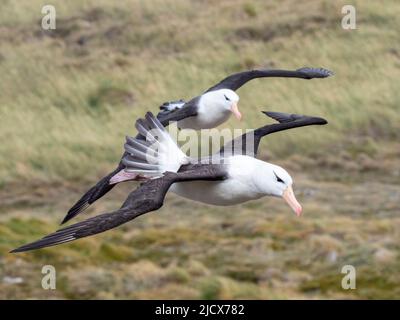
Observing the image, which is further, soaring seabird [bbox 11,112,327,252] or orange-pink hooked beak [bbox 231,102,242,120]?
orange-pink hooked beak [bbox 231,102,242,120]

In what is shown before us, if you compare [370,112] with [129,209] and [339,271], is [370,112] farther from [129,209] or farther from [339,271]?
[129,209]

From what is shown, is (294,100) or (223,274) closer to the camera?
(223,274)

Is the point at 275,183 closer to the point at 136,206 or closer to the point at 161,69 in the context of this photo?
the point at 136,206

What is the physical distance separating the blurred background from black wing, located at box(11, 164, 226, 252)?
12122mm

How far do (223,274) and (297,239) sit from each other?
Result: 94.8 inches

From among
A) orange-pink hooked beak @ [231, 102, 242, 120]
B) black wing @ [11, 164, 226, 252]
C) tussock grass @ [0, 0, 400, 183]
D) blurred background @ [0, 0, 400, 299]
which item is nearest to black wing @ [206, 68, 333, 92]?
orange-pink hooked beak @ [231, 102, 242, 120]

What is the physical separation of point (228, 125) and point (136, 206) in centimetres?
2084

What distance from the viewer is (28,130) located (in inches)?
1303

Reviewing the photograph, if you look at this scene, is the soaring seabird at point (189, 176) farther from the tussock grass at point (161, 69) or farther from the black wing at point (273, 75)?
the tussock grass at point (161, 69)

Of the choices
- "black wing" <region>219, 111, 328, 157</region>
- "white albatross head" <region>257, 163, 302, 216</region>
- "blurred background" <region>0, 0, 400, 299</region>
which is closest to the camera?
"white albatross head" <region>257, 163, 302, 216</region>

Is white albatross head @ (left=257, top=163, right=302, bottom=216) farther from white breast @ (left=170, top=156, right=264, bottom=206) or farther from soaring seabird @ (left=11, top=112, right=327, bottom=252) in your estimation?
white breast @ (left=170, top=156, right=264, bottom=206)

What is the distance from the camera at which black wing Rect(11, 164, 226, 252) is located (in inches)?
408

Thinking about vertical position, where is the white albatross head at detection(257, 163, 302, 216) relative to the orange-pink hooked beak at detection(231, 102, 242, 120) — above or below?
below
